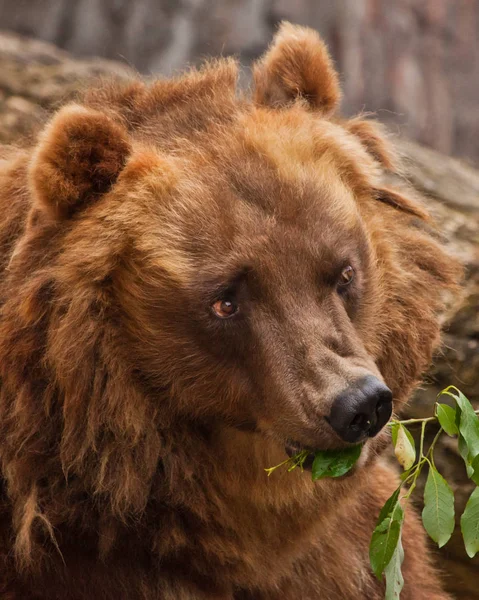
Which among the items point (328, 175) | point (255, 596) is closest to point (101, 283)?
point (328, 175)

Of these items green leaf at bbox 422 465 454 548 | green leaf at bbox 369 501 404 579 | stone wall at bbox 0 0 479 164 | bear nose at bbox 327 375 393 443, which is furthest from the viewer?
stone wall at bbox 0 0 479 164

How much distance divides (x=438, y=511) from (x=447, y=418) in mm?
390

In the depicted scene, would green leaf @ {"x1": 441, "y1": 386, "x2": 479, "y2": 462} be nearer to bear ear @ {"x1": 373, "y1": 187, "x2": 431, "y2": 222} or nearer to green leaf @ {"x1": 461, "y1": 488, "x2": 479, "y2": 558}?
green leaf @ {"x1": 461, "y1": 488, "x2": 479, "y2": 558}

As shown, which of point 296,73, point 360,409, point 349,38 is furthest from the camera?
point 349,38

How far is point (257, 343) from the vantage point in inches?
154

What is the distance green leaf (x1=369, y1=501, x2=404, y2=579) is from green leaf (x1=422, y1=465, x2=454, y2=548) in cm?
16

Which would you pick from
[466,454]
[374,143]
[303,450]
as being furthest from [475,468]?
[374,143]

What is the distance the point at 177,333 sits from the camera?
4.05 m

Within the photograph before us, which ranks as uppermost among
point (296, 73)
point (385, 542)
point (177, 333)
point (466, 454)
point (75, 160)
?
point (296, 73)

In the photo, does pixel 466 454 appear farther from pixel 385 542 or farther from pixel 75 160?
pixel 75 160

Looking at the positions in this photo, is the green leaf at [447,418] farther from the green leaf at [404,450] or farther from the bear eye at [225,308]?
the bear eye at [225,308]

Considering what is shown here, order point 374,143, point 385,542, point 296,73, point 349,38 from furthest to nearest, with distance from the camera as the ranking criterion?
point 349,38
point 374,143
point 296,73
point 385,542

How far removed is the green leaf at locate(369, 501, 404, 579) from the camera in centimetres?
392

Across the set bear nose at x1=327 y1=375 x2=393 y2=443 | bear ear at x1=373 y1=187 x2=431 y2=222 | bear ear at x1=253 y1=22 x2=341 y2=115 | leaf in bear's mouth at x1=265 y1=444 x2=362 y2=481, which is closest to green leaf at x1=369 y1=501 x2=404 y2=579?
leaf in bear's mouth at x1=265 y1=444 x2=362 y2=481
